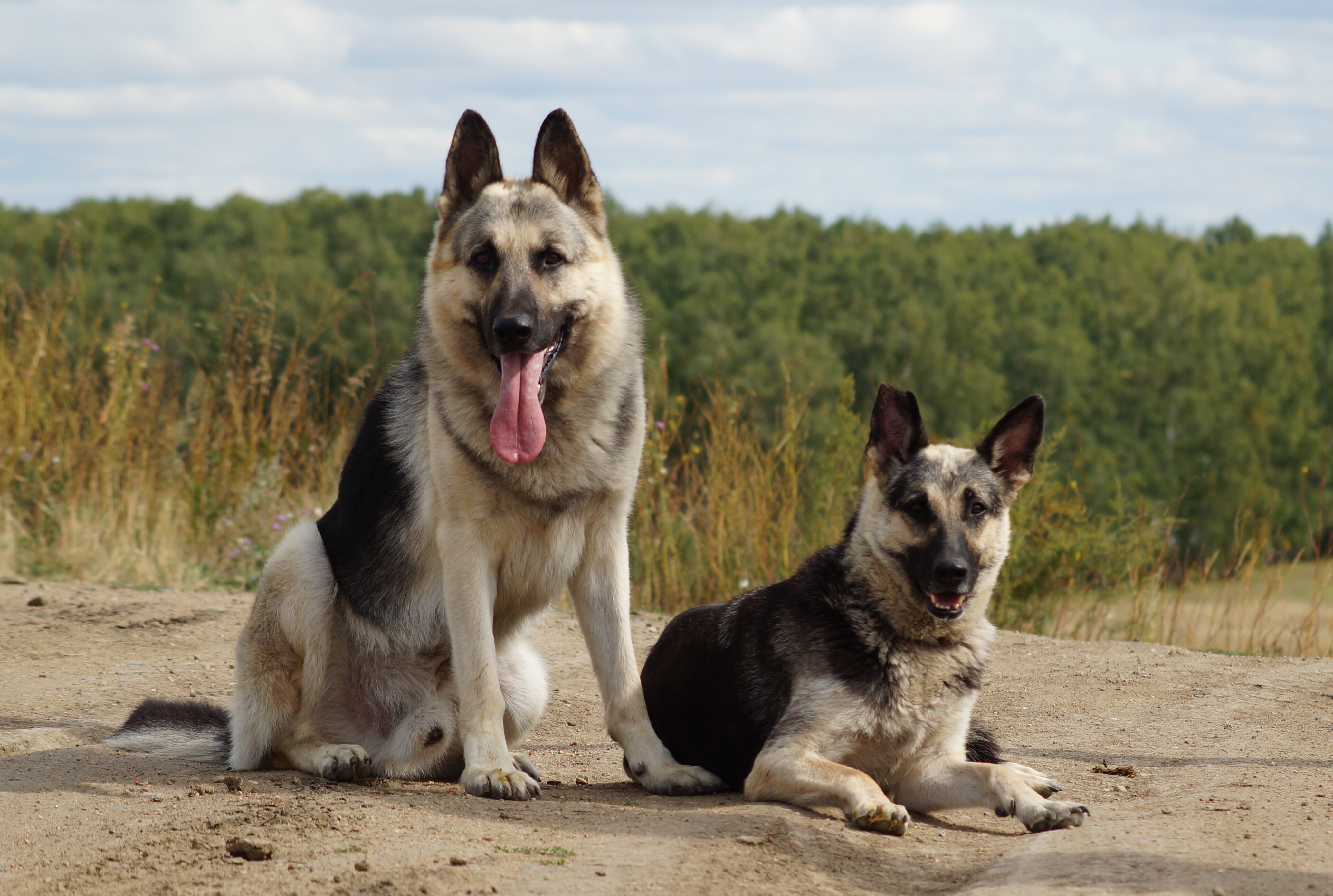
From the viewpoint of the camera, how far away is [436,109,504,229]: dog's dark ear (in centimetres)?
439

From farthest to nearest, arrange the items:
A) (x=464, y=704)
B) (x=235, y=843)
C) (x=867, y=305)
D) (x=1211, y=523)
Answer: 1. (x=867, y=305)
2. (x=1211, y=523)
3. (x=464, y=704)
4. (x=235, y=843)

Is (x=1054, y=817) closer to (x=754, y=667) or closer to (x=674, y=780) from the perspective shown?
(x=754, y=667)

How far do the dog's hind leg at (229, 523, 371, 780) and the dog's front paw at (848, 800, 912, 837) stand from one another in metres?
1.96

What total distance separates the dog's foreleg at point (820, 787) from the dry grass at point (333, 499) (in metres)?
4.15

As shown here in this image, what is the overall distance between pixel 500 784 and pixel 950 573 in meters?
1.77

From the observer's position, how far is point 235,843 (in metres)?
3.27

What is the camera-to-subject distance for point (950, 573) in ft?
13.6

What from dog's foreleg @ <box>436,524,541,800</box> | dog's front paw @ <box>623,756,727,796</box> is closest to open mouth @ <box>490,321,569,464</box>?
dog's foreleg @ <box>436,524,541,800</box>

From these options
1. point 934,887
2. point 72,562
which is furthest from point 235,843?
point 72,562

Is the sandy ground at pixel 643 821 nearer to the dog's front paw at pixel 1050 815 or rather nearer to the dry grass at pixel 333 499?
the dog's front paw at pixel 1050 815

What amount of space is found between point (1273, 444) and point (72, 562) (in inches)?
1246

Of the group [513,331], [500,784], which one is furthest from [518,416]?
[500,784]

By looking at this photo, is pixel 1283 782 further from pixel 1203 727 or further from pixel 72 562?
pixel 72 562

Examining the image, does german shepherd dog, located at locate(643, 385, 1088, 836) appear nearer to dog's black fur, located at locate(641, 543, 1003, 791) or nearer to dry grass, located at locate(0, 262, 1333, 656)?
dog's black fur, located at locate(641, 543, 1003, 791)
